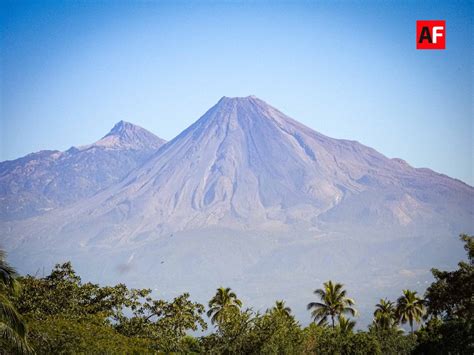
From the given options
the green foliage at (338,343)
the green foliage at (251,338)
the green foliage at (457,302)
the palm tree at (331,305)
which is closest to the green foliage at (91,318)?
the green foliage at (251,338)

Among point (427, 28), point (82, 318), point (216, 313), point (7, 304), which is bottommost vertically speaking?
point (7, 304)

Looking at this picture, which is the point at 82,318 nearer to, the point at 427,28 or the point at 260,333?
the point at 260,333

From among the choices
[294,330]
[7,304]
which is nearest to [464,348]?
[294,330]

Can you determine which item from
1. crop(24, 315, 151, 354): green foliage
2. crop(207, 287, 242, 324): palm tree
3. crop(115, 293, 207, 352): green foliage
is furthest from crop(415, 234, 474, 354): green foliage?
crop(207, 287, 242, 324): palm tree

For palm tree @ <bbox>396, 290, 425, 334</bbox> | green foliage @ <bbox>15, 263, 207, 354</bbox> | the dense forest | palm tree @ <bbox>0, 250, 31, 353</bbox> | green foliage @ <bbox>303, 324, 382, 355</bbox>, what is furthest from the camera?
palm tree @ <bbox>396, 290, 425, 334</bbox>

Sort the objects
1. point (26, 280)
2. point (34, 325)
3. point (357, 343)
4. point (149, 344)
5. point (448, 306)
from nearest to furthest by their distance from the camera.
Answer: point (34, 325)
point (448, 306)
point (149, 344)
point (26, 280)
point (357, 343)

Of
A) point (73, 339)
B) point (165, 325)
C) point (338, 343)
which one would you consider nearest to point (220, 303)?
point (338, 343)

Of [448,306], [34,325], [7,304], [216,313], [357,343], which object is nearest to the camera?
[7,304]

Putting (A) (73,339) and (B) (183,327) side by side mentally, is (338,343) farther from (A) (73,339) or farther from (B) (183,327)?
(A) (73,339)

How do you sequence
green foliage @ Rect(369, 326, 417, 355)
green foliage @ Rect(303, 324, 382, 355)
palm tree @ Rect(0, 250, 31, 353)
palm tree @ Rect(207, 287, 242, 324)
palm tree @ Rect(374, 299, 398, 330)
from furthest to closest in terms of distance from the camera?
1. palm tree @ Rect(207, 287, 242, 324)
2. palm tree @ Rect(374, 299, 398, 330)
3. green foliage @ Rect(369, 326, 417, 355)
4. green foliage @ Rect(303, 324, 382, 355)
5. palm tree @ Rect(0, 250, 31, 353)

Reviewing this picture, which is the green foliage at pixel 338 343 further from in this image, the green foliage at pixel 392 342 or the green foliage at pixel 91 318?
the green foliage at pixel 91 318

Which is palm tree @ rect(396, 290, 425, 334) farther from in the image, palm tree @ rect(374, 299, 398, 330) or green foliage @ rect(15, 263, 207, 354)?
green foliage @ rect(15, 263, 207, 354)
